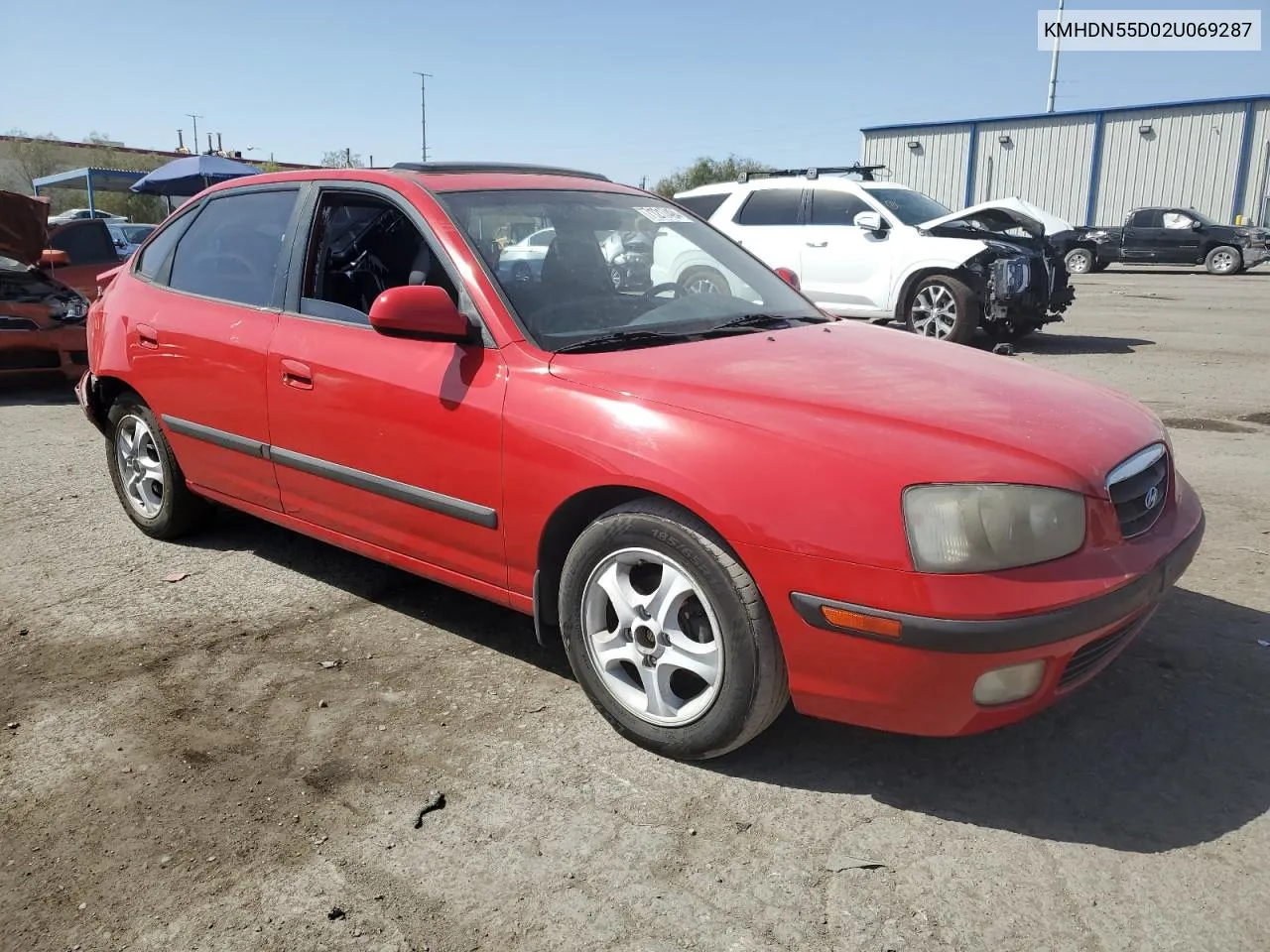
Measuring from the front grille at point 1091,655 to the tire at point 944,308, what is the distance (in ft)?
25.9

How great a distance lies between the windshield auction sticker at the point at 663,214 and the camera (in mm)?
3975

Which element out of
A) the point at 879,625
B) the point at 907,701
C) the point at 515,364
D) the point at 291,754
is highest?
the point at 515,364

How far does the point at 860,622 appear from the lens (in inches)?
93.4

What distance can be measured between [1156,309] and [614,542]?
15.0 m

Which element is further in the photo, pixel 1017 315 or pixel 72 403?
pixel 1017 315

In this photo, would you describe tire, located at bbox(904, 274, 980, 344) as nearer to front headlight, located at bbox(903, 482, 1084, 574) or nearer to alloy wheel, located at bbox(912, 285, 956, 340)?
alloy wheel, located at bbox(912, 285, 956, 340)

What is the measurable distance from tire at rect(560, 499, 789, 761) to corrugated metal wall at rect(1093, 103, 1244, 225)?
3777 centimetres

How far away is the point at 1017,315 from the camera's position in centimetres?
1040

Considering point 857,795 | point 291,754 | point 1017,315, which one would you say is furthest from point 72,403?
point 1017,315

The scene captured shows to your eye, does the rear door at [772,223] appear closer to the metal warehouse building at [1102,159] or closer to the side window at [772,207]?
the side window at [772,207]

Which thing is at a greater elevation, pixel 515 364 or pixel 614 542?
pixel 515 364

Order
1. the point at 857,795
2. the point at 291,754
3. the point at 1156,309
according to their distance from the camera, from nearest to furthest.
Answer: the point at 857,795 < the point at 291,754 < the point at 1156,309

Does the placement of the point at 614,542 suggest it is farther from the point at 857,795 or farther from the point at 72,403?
the point at 72,403

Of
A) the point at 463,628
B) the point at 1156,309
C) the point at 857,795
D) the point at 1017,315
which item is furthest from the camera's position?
the point at 1156,309
